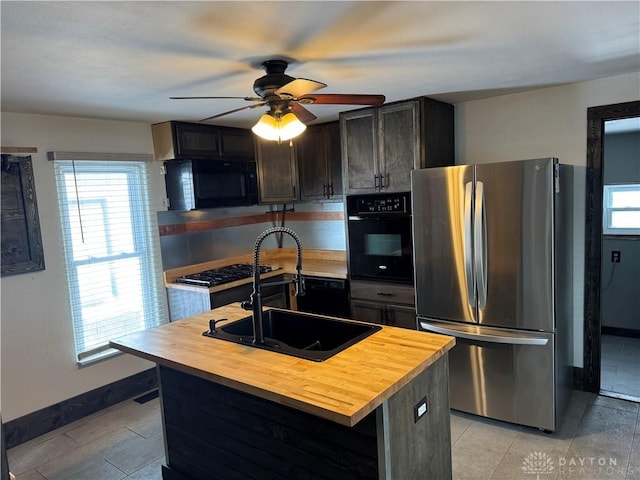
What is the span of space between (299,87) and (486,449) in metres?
2.39

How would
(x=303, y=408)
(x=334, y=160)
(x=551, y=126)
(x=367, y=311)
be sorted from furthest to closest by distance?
(x=334, y=160) < (x=367, y=311) < (x=551, y=126) < (x=303, y=408)

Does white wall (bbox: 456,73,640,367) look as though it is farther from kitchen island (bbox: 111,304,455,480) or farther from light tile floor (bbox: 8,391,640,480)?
kitchen island (bbox: 111,304,455,480)

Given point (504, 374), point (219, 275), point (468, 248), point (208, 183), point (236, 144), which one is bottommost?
point (504, 374)

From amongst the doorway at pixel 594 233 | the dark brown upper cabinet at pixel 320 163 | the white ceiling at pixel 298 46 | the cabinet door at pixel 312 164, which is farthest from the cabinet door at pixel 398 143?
the doorway at pixel 594 233

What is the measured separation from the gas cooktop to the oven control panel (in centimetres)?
106

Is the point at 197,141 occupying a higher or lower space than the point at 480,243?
higher

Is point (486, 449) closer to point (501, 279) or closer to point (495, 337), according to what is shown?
point (495, 337)

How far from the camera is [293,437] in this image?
6.27ft

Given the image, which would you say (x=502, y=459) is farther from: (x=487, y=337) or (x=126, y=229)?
(x=126, y=229)

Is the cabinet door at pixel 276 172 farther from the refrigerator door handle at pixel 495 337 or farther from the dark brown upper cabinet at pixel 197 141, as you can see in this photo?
the refrigerator door handle at pixel 495 337

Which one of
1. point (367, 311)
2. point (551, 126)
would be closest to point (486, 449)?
point (367, 311)

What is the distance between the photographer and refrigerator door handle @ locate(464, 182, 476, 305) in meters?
2.82

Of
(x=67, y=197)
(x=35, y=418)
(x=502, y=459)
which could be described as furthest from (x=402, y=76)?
(x=35, y=418)

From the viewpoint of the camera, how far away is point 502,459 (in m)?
2.58
